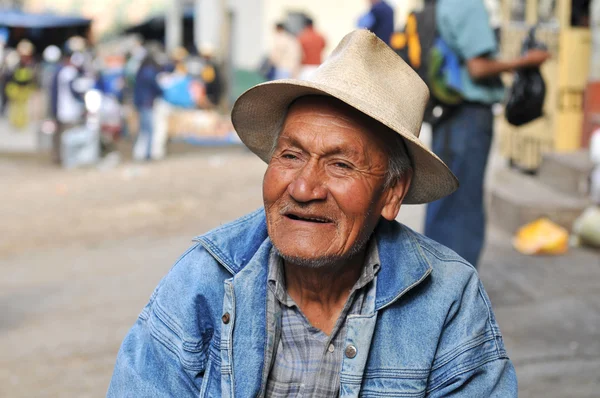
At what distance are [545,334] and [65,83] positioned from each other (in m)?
10.9

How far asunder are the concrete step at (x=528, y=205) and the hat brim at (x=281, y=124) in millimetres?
4420

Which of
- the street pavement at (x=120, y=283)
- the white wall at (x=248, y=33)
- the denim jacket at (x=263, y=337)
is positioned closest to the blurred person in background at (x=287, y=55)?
the street pavement at (x=120, y=283)

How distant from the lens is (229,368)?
2.11m

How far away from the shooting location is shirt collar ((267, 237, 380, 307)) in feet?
7.31

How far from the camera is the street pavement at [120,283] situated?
4445 mm

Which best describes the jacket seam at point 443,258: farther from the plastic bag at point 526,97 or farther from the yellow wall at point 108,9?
A: the yellow wall at point 108,9

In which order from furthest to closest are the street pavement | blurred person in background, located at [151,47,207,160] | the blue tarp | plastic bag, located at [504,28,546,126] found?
the blue tarp → blurred person in background, located at [151,47,207,160] → plastic bag, located at [504,28,546,126] → the street pavement

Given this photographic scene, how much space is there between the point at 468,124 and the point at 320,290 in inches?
102

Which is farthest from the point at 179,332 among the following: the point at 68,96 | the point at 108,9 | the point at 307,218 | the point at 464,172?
the point at 108,9

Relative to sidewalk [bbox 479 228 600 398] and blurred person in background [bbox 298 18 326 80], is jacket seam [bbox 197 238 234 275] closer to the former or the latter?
sidewalk [bbox 479 228 600 398]

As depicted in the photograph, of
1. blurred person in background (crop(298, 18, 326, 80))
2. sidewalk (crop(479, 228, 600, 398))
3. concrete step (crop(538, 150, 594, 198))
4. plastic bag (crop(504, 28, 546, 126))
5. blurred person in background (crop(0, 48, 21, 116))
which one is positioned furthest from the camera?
blurred person in background (crop(0, 48, 21, 116))

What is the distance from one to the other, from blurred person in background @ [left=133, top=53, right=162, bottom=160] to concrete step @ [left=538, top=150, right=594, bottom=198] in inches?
315

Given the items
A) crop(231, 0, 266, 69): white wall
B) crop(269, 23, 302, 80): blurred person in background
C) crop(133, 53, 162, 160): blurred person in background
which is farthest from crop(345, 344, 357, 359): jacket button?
crop(231, 0, 266, 69): white wall

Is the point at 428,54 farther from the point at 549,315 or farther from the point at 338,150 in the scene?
the point at 338,150
